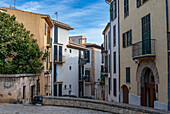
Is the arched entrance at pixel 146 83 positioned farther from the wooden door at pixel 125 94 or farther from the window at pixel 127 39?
the wooden door at pixel 125 94

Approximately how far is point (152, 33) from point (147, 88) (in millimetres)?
4184

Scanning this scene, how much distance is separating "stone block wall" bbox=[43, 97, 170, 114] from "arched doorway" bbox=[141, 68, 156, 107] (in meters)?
3.26

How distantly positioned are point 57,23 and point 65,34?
3.25 metres

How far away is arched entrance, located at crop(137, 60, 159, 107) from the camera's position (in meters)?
15.0

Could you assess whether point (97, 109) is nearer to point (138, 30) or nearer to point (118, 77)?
point (138, 30)

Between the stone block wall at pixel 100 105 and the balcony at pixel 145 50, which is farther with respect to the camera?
the balcony at pixel 145 50

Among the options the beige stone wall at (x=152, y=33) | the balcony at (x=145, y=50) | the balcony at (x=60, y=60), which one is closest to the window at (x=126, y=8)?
the beige stone wall at (x=152, y=33)

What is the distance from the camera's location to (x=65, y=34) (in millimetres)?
36000

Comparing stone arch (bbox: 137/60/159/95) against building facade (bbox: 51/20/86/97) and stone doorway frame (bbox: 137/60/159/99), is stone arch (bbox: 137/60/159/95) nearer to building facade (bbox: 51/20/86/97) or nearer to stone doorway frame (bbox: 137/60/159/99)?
stone doorway frame (bbox: 137/60/159/99)

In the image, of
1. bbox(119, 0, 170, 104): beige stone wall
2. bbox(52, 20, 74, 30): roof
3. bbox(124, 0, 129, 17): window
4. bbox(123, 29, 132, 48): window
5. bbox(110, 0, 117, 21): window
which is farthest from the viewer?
bbox(52, 20, 74, 30): roof

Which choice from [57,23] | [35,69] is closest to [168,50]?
[35,69]

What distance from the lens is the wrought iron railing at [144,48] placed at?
44.9 ft

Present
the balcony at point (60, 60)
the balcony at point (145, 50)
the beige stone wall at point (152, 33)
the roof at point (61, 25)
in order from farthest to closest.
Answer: the balcony at point (60, 60)
the roof at point (61, 25)
the balcony at point (145, 50)
the beige stone wall at point (152, 33)

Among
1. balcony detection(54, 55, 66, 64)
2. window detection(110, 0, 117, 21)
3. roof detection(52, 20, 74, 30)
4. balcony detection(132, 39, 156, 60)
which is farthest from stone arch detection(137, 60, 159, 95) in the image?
roof detection(52, 20, 74, 30)
